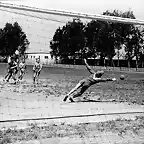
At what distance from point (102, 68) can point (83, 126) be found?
8.34ft

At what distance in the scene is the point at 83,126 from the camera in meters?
7.19

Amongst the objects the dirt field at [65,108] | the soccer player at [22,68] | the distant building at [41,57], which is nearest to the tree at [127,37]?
the dirt field at [65,108]

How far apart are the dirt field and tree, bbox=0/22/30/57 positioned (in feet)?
2.19

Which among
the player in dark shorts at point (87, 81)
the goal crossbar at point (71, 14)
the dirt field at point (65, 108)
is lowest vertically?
the dirt field at point (65, 108)

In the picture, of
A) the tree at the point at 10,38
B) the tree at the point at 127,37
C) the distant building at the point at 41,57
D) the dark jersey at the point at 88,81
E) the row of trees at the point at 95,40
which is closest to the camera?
the tree at the point at 10,38

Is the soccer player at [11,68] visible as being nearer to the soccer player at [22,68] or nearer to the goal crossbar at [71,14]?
the soccer player at [22,68]

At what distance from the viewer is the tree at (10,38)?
24.5 ft

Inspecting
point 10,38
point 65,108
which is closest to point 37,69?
point 65,108

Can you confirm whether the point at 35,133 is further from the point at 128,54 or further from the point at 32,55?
the point at 128,54

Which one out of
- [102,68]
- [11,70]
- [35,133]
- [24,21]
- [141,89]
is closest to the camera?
[35,133]

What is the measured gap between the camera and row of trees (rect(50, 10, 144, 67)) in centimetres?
825

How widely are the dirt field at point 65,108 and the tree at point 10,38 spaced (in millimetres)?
669

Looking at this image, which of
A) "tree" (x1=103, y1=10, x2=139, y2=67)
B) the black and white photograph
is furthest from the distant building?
"tree" (x1=103, y1=10, x2=139, y2=67)

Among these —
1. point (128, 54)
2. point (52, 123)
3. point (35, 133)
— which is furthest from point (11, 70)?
point (128, 54)
